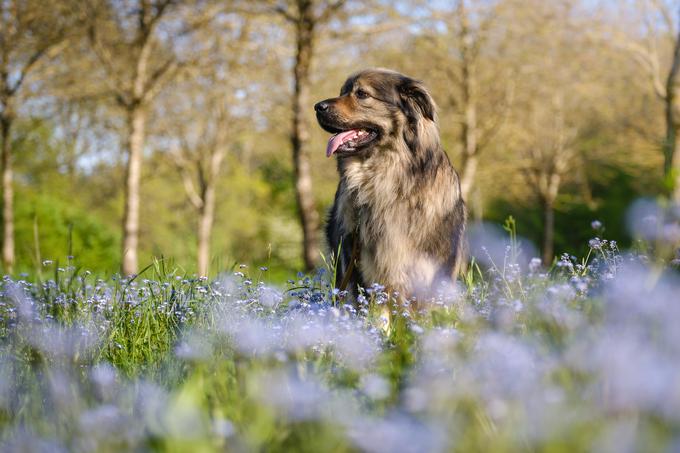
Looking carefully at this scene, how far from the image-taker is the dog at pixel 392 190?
172 inches

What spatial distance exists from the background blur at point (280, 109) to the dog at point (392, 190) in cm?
396

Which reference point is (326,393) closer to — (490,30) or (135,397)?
(135,397)

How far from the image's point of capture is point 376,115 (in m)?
4.74

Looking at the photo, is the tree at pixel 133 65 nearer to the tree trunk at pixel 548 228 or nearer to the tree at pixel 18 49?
the tree at pixel 18 49

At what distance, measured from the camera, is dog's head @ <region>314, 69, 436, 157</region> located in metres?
4.71

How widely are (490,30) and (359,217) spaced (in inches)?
514

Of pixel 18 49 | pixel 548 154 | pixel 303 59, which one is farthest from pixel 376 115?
pixel 548 154

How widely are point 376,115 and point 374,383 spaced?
3158 mm

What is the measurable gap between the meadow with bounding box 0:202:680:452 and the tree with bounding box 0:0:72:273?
12279 millimetres

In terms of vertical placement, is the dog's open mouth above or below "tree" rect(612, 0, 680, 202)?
below

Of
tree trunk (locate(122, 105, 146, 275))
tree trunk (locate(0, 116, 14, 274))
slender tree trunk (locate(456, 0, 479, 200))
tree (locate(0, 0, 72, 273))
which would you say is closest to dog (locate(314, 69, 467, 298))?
tree trunk (locate(122, 105, 146, 275))

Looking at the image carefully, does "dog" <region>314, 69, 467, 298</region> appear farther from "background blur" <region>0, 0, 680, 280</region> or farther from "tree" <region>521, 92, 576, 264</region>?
"tree" <region>521, 92, 576, 264</region>

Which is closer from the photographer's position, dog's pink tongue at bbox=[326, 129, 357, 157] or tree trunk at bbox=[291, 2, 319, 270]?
dog's pink tongue at bbox=[326, 129, 357, 157]

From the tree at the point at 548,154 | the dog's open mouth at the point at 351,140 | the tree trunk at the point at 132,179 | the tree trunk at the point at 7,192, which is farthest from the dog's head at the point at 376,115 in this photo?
the tree at the point at 548,154
